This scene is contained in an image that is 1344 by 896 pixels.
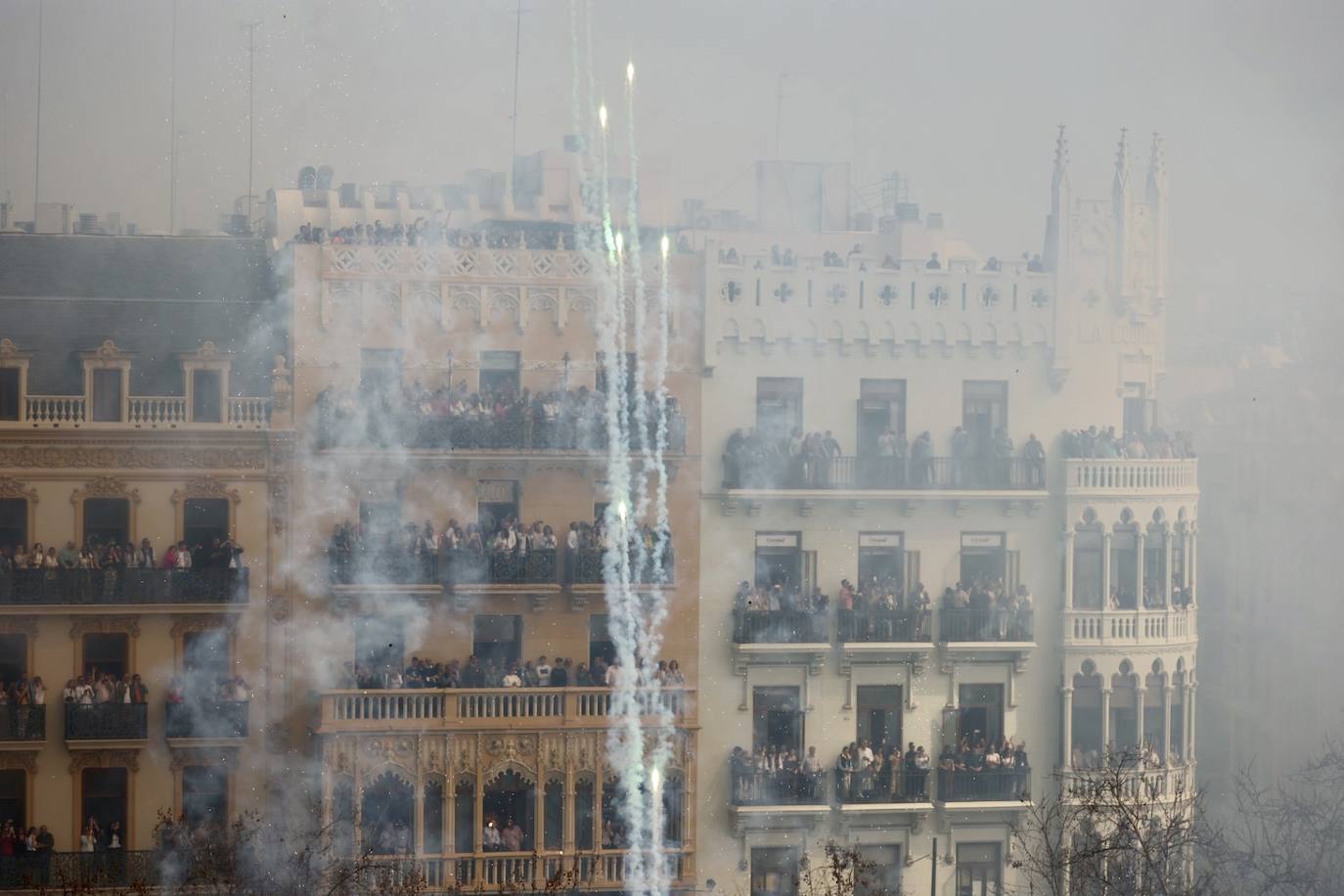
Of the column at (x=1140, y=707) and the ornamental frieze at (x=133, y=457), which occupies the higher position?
the ornamental frieze at (x=133, y=457)

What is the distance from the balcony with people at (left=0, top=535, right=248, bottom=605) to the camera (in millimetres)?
25859

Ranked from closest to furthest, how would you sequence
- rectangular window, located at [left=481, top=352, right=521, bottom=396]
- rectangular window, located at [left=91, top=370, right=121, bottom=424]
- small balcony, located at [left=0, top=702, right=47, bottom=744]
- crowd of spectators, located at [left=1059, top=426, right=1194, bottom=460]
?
small balcony, located at [left=0, top=702, right=47, bottom=744] < rectangular window, located at [left=91, top=370, right=121, bottom=424] < rectangular window, located at [left=481, top=352, right=521, bottom=396] < crowd of spectators, located at [left=1059, top=426, right=1194, bottom=460]

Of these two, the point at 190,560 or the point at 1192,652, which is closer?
the point at 190,560

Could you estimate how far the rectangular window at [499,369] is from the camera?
2717 cm

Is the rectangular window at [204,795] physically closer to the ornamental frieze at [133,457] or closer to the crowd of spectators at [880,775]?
the ornamental frieze at [133,457]

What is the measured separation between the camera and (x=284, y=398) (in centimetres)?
2655

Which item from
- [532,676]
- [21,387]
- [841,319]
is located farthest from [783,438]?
[21,387]

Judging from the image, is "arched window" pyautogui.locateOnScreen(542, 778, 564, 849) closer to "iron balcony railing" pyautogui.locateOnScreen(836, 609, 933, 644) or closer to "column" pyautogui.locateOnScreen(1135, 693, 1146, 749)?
"iron balcony railing" pyautogui.locateOnScreen(836, 609, 933, 644)

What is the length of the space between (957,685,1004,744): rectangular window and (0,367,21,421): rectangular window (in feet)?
37.7

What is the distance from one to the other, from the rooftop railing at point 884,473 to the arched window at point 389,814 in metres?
5.14

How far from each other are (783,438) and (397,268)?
16.3 ft

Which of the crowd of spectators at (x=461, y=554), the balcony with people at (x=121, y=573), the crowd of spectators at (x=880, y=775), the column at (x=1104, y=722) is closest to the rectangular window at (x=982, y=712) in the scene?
the crowd of spectators at (x=880, y=775)

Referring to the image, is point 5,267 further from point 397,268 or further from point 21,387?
point 397,268

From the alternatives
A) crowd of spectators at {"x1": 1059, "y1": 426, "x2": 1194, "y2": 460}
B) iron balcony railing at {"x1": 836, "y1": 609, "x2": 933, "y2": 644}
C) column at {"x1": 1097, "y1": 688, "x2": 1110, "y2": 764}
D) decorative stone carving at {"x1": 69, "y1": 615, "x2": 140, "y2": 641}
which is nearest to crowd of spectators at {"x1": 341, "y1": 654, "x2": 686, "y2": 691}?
iron balcony railing at {"x1": 836, "y1": 609, "x2": 933, "y2": 644}
